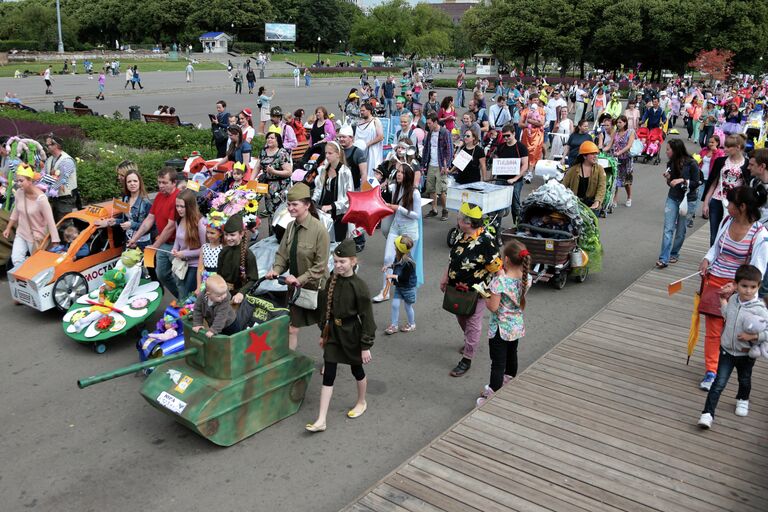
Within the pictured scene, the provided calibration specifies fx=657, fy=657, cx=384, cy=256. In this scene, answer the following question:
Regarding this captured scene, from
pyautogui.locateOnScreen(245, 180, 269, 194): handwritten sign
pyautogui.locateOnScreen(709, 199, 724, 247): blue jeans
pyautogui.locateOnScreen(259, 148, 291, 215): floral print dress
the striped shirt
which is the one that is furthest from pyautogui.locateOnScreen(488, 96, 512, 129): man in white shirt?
the striped shirt

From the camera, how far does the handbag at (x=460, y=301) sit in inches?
267

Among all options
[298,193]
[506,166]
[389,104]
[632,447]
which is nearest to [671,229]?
[506,166]

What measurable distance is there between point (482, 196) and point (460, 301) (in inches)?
144

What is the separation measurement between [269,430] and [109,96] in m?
37.1

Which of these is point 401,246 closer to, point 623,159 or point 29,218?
point 29,218

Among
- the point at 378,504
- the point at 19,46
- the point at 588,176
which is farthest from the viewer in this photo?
the point at 19,46

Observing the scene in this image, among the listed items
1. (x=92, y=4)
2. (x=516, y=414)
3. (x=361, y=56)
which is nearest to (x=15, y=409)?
(x=516, y=414)

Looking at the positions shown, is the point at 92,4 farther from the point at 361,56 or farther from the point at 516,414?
the point at 516,414

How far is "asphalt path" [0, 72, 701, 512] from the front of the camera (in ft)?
17.0

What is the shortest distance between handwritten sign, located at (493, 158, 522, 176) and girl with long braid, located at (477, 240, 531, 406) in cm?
567

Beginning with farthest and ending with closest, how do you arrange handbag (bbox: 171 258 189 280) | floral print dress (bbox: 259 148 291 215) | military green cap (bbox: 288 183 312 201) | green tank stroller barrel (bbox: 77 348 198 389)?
1. floral print dress (bbox: 259 148 291 215)
2. handbag (bbox: 171 258 189 280)
3. military green cap (bbox: 288 183 312 201)
4. green tank stroller barrel (bbox: 77 348 198 389)

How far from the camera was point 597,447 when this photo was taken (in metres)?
5.40

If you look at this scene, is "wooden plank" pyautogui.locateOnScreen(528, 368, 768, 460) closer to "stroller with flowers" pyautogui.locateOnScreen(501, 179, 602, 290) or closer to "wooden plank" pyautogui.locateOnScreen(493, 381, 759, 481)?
"wooden plank" pyautogui.locateOnScreen(493, 381, 759, 481)

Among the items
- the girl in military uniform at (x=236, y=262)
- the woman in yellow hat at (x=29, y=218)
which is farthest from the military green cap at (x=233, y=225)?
A: the woman in yellow hat at (x=29, y=218)
